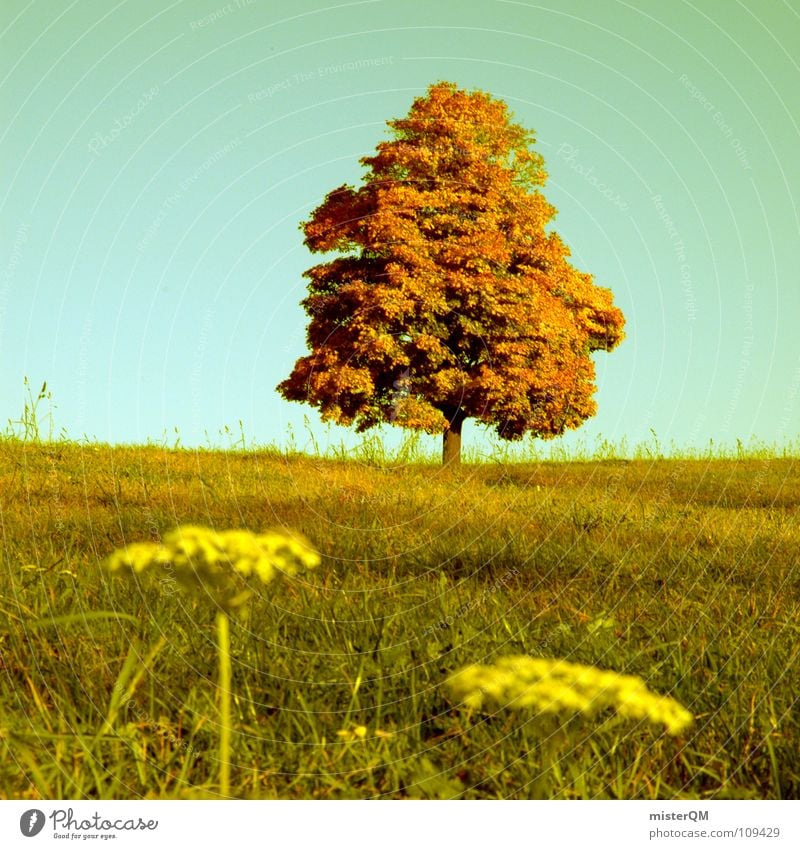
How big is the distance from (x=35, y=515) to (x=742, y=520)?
5934 mm

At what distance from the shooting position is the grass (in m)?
2.33

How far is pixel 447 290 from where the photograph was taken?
16609 millimetres

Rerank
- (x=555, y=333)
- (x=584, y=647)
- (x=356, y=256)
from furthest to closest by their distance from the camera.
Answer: (x=356, y=256) → (x=555, y=333) → (x=584, y=647)

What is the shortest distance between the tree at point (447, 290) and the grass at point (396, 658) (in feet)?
35.4

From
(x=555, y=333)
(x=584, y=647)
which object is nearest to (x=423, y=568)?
(x=584, y=647)

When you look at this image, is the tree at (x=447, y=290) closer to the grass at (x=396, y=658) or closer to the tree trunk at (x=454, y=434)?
the tree trunk at (x=454, y=434)

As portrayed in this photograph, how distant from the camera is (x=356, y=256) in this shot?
60.6ft

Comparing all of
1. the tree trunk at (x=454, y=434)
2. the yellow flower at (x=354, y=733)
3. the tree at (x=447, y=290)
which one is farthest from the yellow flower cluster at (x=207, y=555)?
the tree trunk at (x=454, y=434)

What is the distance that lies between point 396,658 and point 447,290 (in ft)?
46.4

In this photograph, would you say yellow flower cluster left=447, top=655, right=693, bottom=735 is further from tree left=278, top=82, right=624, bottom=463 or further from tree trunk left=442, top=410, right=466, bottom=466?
tree trunk left=442, top=410, right=466, bottom=466
